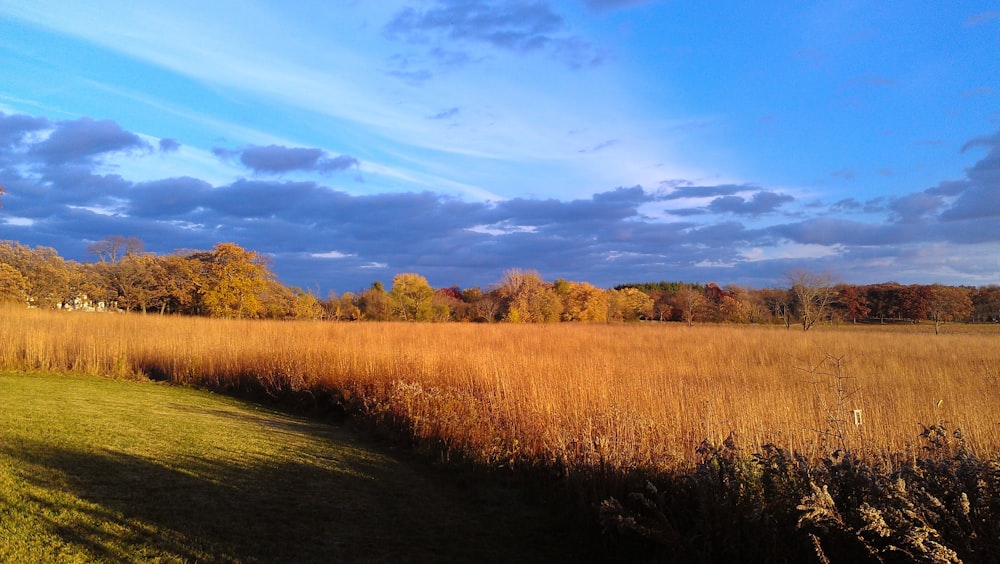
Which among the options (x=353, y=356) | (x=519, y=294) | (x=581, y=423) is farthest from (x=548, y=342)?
(x=519, y=294)

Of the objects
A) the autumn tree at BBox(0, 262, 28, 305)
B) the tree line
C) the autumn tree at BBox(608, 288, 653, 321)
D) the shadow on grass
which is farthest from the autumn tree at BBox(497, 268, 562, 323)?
the shadow on grass

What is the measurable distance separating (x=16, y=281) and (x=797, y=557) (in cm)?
3088

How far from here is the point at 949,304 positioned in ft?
167

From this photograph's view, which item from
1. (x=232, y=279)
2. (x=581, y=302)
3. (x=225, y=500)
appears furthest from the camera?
(x=581, y=302)

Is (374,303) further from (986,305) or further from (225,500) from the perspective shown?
(986,305)

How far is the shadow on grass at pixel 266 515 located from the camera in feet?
11.6

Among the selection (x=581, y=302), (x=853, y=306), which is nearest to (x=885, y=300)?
(x=853, y=306)

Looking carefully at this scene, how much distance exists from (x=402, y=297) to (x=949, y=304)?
4894 centimetres

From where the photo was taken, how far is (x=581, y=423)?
677cm

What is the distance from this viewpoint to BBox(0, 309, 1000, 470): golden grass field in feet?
20.2

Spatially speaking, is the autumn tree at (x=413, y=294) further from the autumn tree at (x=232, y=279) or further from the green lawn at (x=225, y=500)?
the green lawn at (x=225, y=500)

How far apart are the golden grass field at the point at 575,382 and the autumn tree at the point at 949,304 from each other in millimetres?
34739

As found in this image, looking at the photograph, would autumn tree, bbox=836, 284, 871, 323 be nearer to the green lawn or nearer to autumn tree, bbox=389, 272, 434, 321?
autumn tree, bbox=389, 272, 434, 321

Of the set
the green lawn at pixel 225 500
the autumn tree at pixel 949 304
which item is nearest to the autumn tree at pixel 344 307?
the green lawn at pixel 225 500
